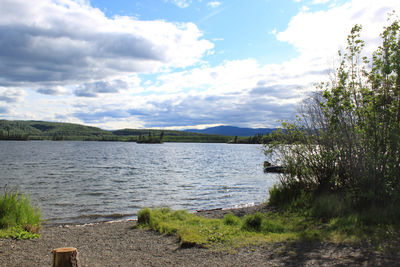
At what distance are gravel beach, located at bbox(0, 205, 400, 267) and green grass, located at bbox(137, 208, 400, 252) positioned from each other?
46 cm

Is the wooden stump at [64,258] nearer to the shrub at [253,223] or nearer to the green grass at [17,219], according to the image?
the green grass at [17,219]

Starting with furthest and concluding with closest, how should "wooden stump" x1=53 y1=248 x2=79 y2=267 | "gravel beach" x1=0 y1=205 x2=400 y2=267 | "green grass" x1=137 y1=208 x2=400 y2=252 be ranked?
"green grass" x1=137 y1=208 x2=400 y2=252 < "gravel beach" x1=0 y1=205 x2=400 y2=267 < "wooden stump" x1=53 y1=248 x2=79 y2=267

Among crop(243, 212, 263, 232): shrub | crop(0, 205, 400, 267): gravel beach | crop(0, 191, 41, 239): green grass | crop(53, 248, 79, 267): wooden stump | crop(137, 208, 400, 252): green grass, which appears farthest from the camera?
crop(243, 212, 263, 232): shrub

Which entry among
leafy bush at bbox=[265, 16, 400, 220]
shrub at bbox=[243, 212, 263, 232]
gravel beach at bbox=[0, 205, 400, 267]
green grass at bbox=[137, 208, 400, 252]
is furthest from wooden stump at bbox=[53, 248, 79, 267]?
leafy bush at bbox=[265, 16, 400, 220]

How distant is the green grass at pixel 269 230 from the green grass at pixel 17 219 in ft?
12.7

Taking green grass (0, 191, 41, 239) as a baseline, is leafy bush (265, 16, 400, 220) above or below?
above

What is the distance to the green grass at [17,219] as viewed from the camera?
9836 millimetres

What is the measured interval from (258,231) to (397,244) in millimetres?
3954

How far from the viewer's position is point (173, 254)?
823 centimetres

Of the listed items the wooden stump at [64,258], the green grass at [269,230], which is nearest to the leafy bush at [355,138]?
the green grass at [269,230]

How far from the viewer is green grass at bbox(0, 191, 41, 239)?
9.84 m

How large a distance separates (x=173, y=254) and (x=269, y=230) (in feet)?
12.3

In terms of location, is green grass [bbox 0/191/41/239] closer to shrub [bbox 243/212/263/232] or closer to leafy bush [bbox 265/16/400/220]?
shrub [bbox 243/212/263/232]

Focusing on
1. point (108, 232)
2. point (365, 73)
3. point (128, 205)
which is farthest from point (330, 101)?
point (128, 205)
